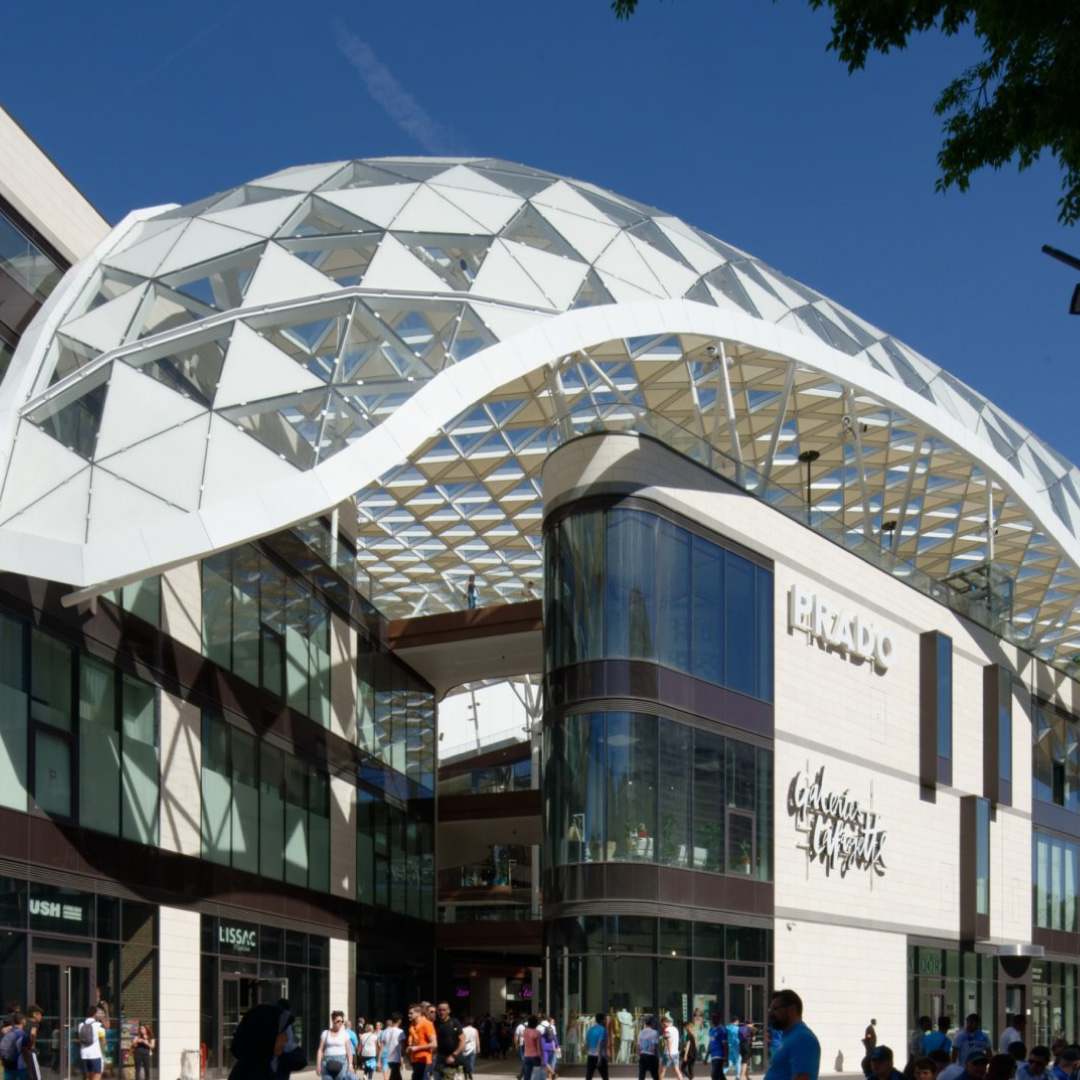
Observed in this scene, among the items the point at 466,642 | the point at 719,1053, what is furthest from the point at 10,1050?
the point at 466,642

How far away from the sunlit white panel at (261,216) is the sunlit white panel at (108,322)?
117 inches

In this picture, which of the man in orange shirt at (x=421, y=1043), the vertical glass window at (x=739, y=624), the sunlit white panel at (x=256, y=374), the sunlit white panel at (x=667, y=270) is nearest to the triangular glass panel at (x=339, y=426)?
the sunlit white panel at (x=256, y=374)

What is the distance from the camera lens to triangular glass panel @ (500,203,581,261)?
36000mm

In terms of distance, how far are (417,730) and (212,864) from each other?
18.0 meters

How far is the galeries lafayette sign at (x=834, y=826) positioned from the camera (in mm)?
38500

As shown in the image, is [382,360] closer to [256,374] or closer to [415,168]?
[415,168]

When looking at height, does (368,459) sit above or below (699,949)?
above

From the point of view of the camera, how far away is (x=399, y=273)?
32.4 metres

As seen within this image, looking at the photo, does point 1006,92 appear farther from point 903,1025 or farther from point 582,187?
point 903,1025

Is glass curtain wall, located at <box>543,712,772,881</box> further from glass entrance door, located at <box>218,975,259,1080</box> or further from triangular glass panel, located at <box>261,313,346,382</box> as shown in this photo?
triangular glass panel, located at <box>261,313,346,382</box>

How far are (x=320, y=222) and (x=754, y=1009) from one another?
782 inches

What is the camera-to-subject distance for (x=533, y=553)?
210ft

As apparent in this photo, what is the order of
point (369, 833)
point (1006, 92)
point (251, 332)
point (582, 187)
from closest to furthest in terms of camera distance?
point (1006, 92) < point (251, 332) < point (582, 187) < point (369, 833)

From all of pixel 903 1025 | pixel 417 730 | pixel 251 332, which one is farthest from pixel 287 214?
pixel 903 1025
